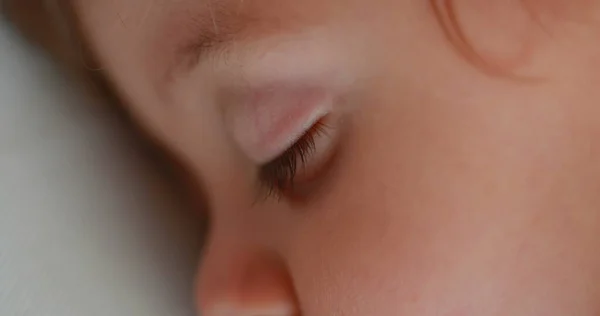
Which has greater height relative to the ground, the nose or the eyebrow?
the eyebrow

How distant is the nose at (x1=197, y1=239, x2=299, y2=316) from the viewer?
2.23 feet

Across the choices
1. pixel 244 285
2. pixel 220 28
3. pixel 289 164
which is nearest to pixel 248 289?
pixel 244 285

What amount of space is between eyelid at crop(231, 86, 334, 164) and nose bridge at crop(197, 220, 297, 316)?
0.36ft

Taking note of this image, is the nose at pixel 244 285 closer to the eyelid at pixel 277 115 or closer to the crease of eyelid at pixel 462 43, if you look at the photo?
the eyelid at pixel 277 115

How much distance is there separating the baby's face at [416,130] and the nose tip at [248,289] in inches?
1.4

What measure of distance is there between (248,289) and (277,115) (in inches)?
6.6

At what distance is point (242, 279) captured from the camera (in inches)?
27.6

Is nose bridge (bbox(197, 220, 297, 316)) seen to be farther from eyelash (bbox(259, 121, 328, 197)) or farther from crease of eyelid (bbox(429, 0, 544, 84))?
crease of eyelid (bbox(429, 0, 544, 84))

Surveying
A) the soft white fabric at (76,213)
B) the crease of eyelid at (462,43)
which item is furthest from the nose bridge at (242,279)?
the crease of eyelid at (462,43)

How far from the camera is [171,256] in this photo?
33.2 inches

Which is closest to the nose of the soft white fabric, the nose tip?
the nose tip

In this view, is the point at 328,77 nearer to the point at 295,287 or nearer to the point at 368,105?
the point at 368,105

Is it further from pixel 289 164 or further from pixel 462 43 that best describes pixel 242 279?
pixel 462 43

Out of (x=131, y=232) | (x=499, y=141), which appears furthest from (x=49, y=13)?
(x=499, y=141)
